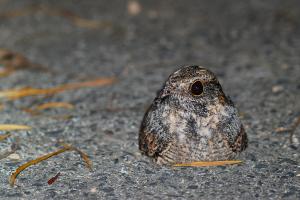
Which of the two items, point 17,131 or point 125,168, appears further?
point 17,131

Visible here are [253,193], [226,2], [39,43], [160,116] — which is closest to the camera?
[253,193]

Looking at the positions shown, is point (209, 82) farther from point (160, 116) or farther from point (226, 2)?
point (226, 2)

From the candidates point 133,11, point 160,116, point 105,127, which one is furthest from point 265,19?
point 160,116

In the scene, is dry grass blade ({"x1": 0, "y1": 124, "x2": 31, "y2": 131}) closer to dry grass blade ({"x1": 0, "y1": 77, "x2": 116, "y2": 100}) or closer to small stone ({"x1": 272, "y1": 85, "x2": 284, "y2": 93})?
dry grass blade ({"x1": 0, "y1": 77, "x2": 116, "y2": 100})

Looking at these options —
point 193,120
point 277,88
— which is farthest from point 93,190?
point 277,88

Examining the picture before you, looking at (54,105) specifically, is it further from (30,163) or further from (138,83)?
(30,163)

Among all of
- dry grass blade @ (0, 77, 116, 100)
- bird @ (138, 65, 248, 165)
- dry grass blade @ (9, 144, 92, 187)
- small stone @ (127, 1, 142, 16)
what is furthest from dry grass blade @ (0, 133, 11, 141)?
small stone @ (127, 1, 142, 16)
